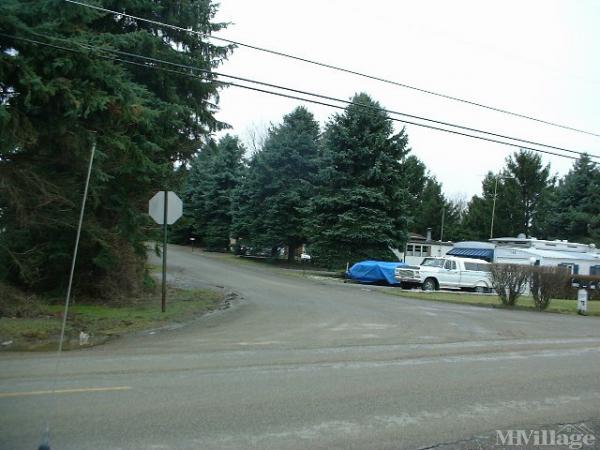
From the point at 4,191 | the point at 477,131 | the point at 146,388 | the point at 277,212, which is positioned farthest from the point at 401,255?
the point at 146,388

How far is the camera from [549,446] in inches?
219

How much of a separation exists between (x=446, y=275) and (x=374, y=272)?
409 centimetres

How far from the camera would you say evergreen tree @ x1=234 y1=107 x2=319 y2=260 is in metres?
45.4

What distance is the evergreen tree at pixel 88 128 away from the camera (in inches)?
451

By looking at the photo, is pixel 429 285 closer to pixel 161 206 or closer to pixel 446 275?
pixel 446 275

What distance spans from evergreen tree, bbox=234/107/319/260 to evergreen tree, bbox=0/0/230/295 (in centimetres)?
2423

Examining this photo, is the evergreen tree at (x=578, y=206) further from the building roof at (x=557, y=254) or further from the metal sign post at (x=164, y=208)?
the metal sign post at (x=164, y=208)

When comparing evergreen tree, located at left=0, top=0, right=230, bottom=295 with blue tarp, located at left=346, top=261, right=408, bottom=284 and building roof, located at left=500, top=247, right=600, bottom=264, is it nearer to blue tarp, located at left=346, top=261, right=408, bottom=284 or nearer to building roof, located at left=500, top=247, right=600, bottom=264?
blue tarp, located at left=346, top=261, right=408, bottom=284

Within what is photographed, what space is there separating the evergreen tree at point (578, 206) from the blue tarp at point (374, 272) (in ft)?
95.6

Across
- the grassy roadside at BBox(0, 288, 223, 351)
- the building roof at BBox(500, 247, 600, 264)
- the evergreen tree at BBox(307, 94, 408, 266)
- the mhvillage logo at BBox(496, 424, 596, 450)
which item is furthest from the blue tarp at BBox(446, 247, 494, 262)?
the mhvillage logo at BBox(496, 424, 596, 450)

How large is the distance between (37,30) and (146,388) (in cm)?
777

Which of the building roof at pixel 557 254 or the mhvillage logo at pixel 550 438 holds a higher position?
the building roof at pixel 557 254

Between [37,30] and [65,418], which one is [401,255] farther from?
[65,418]

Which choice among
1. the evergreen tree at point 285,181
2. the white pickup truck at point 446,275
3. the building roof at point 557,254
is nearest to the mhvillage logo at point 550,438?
the white pickup truck at point 446,275
